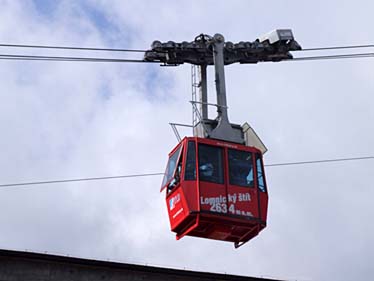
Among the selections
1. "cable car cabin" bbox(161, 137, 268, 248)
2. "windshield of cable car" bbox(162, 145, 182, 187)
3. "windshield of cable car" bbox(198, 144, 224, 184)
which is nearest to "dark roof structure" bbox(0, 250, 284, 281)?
"windshield of cable car" bbox(162, 145, 182, 187)

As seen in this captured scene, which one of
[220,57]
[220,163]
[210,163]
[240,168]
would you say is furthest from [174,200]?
[220,57]

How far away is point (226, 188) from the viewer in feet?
71.0

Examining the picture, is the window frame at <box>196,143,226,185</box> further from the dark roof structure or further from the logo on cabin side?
the dark roof structure

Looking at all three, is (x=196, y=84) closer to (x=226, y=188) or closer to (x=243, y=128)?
(x=243, y=128)

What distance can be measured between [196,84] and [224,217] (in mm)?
4837

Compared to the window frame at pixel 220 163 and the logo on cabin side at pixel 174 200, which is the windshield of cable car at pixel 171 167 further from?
the logo on cabin side at pixel 174 200

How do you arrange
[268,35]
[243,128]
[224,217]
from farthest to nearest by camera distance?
[268,35], [243,128], [224,217]

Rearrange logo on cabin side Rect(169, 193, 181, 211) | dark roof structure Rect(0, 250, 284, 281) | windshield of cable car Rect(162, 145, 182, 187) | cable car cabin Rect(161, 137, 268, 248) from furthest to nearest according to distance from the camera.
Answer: dark roof structure Rect(0, 250, 284, 281) → windshield of cable car Rect(162, 145, 182, 187) → logo on cabin side Rect(169, 193, 181, 211) → cable car cabin Rect(161, 137, 268, 248)

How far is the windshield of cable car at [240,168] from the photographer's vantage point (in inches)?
866

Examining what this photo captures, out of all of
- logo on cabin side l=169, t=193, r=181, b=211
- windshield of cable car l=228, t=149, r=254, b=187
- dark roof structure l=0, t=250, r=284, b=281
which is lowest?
logo on cabin side l=169, t=193, r=181, b=211

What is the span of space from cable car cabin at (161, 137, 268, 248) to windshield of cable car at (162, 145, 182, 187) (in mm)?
31

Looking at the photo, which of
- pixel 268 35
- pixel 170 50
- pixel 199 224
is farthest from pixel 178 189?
pixel 268 35

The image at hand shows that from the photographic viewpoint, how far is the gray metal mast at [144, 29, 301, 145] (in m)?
23.2

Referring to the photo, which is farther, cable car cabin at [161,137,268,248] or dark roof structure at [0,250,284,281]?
dark roof structure at [0,250,284,281]
